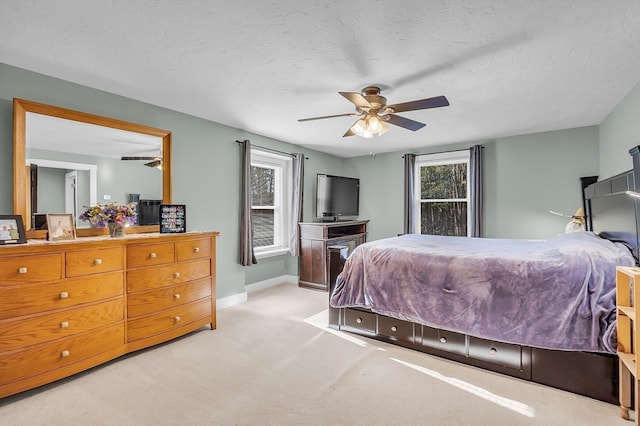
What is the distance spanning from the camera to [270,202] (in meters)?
5.23

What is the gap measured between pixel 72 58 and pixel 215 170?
6.02 feet

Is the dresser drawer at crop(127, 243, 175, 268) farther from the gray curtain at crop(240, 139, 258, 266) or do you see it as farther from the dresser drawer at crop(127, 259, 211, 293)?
the gray curtain at crop(240, 139, 258, 266)

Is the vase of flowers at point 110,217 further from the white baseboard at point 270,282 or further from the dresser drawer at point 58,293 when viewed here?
the white baseboard at point 270,282

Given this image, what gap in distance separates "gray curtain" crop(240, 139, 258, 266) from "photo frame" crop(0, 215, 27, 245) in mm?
2245

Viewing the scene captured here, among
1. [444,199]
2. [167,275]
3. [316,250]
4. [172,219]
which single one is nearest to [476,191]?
[444,199]

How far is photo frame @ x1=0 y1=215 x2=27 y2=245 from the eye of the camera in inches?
84.8

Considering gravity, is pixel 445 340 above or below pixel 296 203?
below

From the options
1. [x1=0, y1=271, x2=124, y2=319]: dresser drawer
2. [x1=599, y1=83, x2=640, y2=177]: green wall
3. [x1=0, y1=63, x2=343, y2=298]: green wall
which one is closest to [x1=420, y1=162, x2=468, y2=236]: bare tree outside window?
[x1=599, y1=83, x2=640, y2=177]: green wall

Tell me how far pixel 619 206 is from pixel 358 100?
218cm

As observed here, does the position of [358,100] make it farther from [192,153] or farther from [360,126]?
[192,153]

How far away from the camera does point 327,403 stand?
1990 mm

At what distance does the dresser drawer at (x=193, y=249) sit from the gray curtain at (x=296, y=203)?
6.54ft

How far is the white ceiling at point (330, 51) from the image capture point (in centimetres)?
172

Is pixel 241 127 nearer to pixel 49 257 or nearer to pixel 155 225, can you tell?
pixel 155 225
